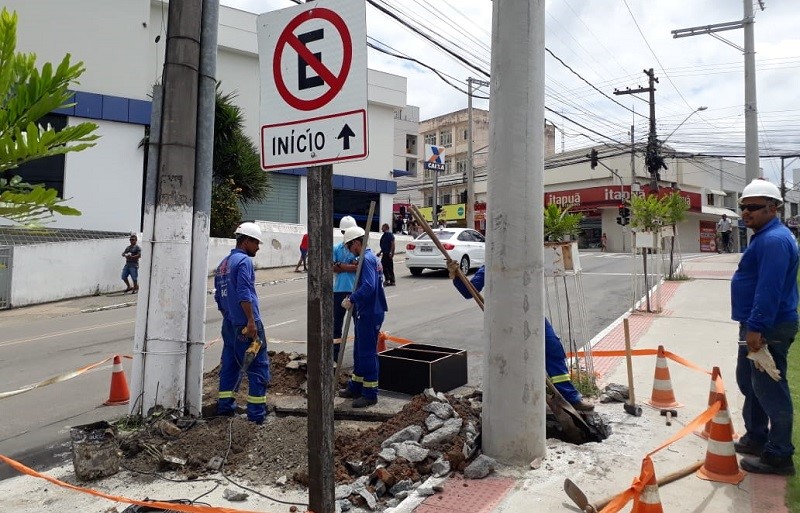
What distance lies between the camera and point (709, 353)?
8516 mm

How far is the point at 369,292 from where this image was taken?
607 centimetres

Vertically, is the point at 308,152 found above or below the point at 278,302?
above

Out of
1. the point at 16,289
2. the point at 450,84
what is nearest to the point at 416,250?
the point at 450,84

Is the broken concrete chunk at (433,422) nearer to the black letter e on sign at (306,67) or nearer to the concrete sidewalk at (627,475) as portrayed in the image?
the concrete sidewalk at (627,475)

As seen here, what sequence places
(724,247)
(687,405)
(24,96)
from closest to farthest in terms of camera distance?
(24,96) → (687,405) → (724,247)

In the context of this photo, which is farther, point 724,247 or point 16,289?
point 724,247

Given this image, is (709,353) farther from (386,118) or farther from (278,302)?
(386,118)

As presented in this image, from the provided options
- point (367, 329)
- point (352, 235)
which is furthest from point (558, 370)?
point (352, 235)

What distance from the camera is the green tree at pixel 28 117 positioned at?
7.43ft

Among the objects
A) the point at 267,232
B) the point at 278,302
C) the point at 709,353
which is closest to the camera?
the point at 709,353

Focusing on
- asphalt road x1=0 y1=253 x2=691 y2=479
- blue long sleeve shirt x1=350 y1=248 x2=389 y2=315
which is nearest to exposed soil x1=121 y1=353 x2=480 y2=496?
asphalt road x1=0 y1=253 x2=691 y2=479

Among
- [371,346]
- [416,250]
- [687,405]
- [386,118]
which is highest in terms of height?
[386,118]

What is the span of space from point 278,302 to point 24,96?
40.5ft

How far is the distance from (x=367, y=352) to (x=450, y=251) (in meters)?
12.4
